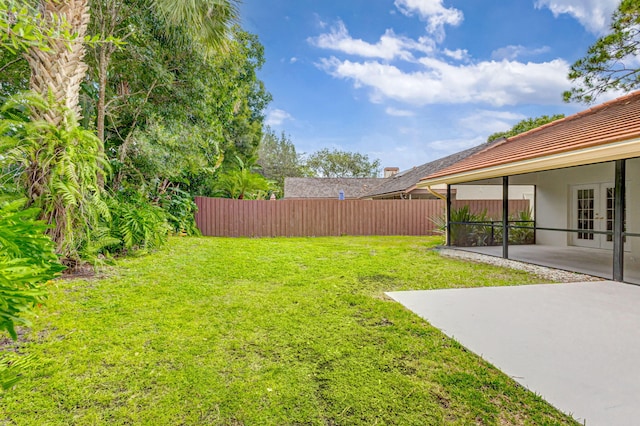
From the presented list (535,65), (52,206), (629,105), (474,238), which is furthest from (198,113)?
(535,65)

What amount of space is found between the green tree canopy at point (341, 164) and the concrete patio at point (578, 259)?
3368cm

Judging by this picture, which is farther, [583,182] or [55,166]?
[583,182]

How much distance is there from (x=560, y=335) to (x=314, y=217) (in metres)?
10.3

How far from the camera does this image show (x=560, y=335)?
3002 millimetres

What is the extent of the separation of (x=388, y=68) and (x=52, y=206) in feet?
49.6

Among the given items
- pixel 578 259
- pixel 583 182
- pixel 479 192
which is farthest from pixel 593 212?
pixel 479 192

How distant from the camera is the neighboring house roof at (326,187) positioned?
89.7ft

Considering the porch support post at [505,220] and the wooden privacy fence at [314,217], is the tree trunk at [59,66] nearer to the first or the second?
the wooden privacy fence at [314,217]

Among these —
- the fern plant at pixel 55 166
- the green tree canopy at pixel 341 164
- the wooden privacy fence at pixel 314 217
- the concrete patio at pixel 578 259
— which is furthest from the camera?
the green tree canopy at pixel 341 164

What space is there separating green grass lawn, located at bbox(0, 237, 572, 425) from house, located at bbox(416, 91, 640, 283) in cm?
383

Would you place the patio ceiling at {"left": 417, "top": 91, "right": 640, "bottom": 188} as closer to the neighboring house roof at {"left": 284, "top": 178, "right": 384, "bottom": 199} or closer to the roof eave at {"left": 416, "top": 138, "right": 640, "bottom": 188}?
the roof eave at {"left": 416, "top": 138, "right": 640, "bottom": 188}

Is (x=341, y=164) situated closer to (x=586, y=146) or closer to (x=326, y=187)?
(x=326, y=187)

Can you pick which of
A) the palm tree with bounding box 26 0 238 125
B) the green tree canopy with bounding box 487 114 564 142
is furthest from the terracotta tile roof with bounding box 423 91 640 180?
the green tree canopy with bounding box 487 114 564 142

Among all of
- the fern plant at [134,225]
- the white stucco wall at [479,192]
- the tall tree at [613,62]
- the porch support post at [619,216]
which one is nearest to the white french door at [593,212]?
the tall tree at [613,62]
